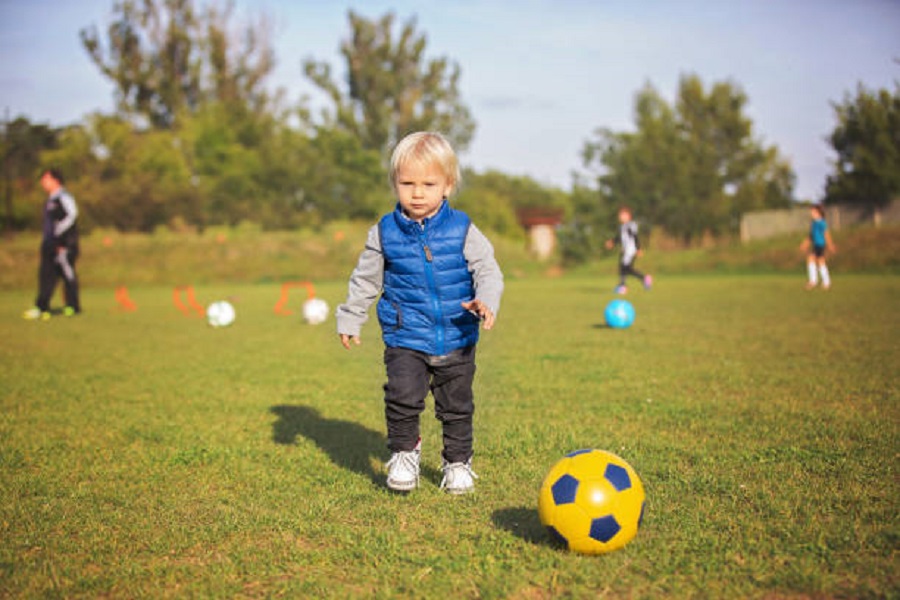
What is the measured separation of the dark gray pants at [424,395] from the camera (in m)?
4.11

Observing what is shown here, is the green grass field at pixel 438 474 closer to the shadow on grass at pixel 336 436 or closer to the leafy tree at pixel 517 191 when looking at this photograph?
the shadow on grass at pixel 336 436

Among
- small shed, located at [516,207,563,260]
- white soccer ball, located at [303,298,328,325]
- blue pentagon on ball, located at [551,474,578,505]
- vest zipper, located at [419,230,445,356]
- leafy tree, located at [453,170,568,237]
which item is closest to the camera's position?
blue pentagon on ball, located at [551,474,578,505]

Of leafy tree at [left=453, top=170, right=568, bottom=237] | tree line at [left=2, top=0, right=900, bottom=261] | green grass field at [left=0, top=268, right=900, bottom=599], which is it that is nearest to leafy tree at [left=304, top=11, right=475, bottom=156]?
tree line at [left=2, top=0, right=900, bottom=261]

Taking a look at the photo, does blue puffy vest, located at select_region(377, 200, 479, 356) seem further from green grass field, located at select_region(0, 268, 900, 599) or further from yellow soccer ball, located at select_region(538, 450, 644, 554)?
yellow soccer ball, located at select_region(538, 450, 644, 554)

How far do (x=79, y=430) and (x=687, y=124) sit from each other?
4942 cm

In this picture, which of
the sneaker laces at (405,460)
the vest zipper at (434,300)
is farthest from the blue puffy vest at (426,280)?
the sneaker laces at (405,460)

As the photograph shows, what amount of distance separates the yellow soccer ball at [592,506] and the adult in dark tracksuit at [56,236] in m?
14.0

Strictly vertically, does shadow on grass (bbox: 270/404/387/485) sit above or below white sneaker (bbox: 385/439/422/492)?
below

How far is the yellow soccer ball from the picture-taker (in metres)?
3.18

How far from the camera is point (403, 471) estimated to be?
409 centimetres

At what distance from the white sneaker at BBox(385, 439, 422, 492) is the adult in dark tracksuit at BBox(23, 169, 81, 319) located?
12954mm

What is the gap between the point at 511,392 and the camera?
7.23 metres

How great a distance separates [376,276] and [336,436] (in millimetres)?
1914

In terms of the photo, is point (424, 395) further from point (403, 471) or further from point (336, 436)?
point (336, 436)
